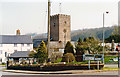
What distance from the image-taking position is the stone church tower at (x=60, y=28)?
85500mm

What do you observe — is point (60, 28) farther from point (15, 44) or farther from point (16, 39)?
point (15, 44)

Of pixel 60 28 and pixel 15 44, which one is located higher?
pixel 60 28

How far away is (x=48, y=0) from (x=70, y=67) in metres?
7.59

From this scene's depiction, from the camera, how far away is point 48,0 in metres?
21.5

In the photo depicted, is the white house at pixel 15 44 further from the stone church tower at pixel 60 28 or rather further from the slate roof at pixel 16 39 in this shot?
the stone church tower at pixel 60 28

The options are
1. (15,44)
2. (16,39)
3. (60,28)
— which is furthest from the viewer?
(60,28)

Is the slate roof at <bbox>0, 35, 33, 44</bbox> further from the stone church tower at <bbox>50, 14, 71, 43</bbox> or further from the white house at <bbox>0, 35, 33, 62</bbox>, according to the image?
the stone church tower at <bbox>50, 14, 71, 43</bbox>

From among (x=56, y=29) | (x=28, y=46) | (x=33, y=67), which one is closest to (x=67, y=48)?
(x=28, y=46)

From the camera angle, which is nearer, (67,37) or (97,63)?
(97,63)

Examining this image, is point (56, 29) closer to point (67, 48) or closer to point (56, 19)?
point (56, 19)

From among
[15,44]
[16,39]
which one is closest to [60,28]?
[16,39]

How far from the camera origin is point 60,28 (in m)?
85.9

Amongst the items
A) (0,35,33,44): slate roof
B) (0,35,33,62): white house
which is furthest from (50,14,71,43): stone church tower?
(0,35,33,62): white house

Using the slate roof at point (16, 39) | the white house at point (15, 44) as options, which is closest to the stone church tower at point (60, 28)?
the slate roof at point (16, 39)
